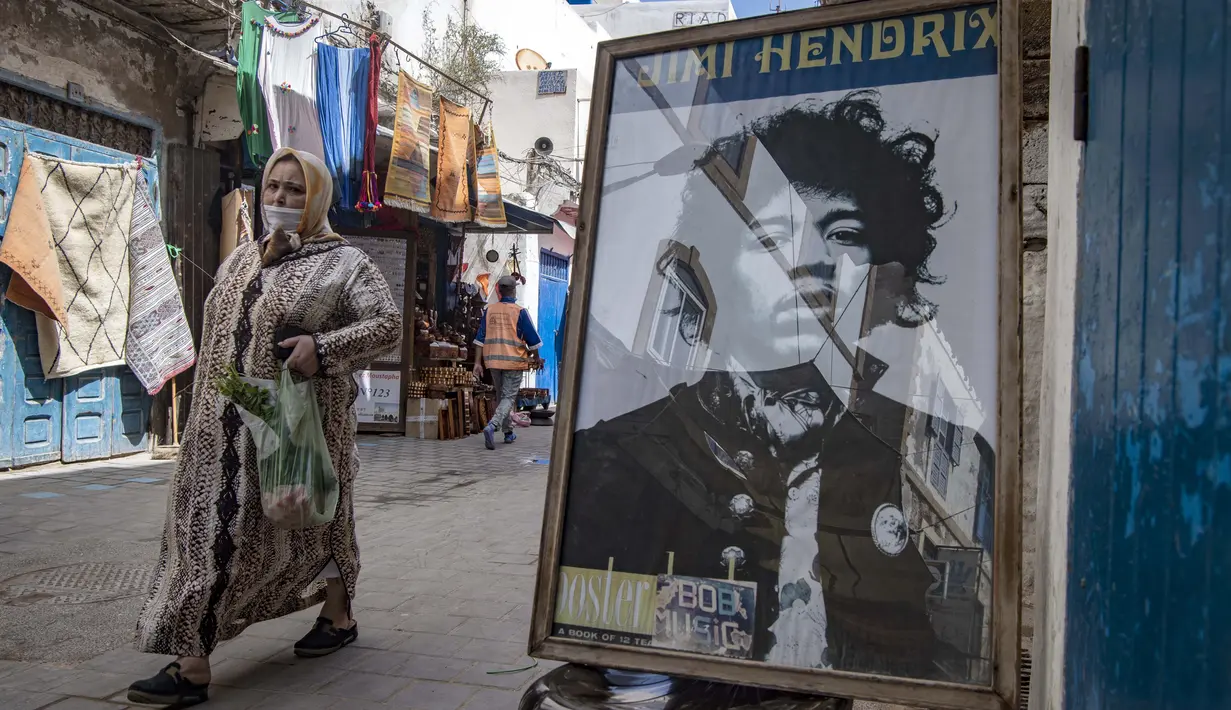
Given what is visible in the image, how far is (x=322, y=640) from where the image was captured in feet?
11.7

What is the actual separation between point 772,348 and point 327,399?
1959mm

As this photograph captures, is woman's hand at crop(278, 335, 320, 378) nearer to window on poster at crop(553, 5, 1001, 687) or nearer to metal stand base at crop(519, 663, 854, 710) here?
window on poster at crop(553, 5, 1001, 687)

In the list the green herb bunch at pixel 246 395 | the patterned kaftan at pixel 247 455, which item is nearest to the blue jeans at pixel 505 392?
the patterned kaftan at pixel 247 455

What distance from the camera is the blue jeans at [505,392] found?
1080cm

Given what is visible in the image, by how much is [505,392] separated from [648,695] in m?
9.03

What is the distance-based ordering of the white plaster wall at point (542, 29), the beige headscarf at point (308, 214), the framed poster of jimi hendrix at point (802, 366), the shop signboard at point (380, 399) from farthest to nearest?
1. the white plaster wall at point (542, 29)
2. the shop signboard at point (380, 399)
3. the beige headscarf at point (308, 214)
4. the framed poster of jimi hendrix at point (802, 366)

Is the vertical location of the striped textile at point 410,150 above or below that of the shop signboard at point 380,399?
above

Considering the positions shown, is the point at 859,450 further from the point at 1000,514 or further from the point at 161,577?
the point at 161,577

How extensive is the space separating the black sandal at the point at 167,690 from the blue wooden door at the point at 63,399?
548 cm

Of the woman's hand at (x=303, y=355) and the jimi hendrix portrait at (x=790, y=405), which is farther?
the woman's hand at (x=303, y=355)

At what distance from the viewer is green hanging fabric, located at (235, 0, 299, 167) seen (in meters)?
8.43

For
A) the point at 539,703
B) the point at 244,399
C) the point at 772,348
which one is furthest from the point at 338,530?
the point at 772,348

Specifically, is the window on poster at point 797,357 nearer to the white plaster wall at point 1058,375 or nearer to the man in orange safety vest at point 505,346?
the white plaster wall at point 1058,375

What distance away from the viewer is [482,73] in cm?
1758
